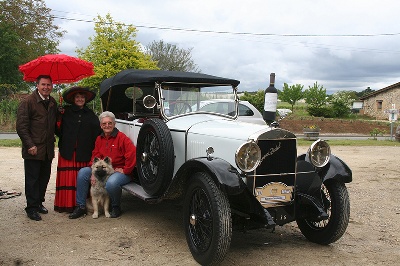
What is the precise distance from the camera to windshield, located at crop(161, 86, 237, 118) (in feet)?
17.7

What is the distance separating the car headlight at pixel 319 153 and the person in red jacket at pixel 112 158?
2.36m

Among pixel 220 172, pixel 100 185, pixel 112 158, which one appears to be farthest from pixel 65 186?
pixel 220 172

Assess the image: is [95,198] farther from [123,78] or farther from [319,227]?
[319,227]

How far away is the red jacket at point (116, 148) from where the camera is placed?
555 centimetres

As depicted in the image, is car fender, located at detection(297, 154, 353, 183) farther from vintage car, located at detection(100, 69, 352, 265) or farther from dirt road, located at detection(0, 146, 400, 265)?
dirt road, located at detection(0, 146, 400, 265)

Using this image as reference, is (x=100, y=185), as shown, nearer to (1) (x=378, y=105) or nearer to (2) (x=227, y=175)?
(2) (x=227, y=175)

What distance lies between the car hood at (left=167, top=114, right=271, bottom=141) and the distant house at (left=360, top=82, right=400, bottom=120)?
40.1 meters

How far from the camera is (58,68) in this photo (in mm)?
6227

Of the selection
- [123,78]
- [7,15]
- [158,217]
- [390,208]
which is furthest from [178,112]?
[7,15]

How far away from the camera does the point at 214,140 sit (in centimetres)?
440

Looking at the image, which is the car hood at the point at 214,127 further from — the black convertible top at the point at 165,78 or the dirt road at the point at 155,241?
the dirt road at the point at 155,241

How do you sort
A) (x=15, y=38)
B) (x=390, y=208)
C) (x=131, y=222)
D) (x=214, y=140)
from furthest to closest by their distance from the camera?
(x=15, y=38), (x=390, y=208), (x=131, y=222), (x=214, y=140)

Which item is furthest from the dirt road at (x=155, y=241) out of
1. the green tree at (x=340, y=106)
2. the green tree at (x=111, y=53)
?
the green tree at (x=340, y=106)

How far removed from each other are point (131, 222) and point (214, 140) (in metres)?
1.78
